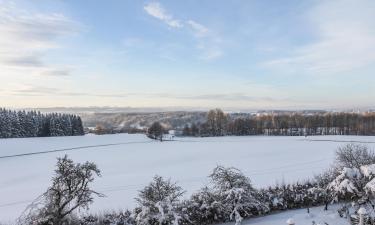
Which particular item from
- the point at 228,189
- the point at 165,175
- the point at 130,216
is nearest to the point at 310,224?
the point at 228,189

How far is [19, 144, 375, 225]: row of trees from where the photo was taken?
404 inches

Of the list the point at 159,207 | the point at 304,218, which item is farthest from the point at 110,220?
the point at 304,218

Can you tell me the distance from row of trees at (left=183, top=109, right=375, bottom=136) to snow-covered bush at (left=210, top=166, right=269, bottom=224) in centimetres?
7966

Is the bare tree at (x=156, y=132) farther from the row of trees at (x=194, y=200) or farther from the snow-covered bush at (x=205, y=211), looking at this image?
the snow-covered bush at (x=205, y=211)

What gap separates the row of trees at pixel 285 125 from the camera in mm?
93375

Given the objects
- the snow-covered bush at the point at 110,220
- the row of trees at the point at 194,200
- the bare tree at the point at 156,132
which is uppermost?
the row of trees at the point at 194,200

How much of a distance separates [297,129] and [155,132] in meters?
40.5

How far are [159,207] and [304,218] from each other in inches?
171

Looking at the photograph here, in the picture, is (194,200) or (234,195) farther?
(194,200)

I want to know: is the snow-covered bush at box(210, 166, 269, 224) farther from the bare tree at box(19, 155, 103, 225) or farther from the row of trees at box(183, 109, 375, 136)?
the row of trees at box(183, 109, 375, 136)

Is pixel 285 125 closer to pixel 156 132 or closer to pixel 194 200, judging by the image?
pixel 156 132

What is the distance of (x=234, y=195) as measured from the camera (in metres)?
11.5

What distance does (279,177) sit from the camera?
2475cm

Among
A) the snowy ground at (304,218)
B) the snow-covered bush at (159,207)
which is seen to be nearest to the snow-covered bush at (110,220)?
the snow-covered bush at (159,207)
